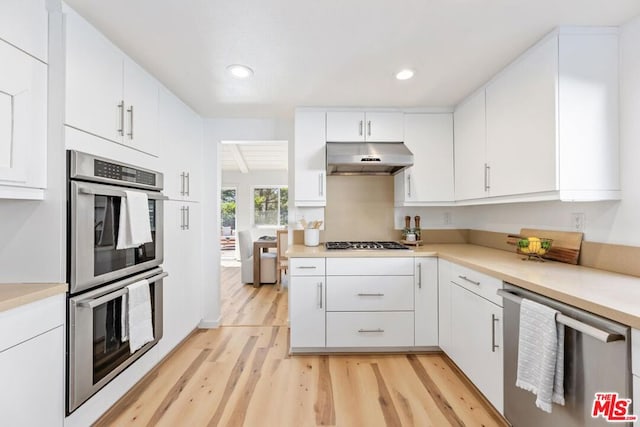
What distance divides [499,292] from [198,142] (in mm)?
2883

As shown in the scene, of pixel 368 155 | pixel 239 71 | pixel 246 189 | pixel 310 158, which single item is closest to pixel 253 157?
pixel 246 189

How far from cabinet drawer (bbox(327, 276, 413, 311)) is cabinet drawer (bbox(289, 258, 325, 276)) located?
0.11 meters

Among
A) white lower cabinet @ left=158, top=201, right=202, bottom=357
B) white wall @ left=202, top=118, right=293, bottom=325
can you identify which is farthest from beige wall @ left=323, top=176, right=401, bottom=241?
white lower cabinet @ left=158, top=201, right=202, bottom=357

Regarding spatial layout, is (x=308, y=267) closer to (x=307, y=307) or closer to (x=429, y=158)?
(x=307, y=307)

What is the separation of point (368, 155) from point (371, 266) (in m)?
0.94

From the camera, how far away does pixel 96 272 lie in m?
1.59

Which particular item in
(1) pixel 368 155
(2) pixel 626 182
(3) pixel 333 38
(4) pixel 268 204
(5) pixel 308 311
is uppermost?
(3) pixel 333 38

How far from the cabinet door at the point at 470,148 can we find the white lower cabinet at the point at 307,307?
1.39m

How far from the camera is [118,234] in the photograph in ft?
5.64

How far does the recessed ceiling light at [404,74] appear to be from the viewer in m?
2.10

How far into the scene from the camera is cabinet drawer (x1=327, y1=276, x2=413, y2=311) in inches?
96.3

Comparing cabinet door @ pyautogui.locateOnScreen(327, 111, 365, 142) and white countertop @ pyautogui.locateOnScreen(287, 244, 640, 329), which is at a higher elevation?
cabinet door @ pyautogui.locateOnScreen(327, 111, 365, 142)

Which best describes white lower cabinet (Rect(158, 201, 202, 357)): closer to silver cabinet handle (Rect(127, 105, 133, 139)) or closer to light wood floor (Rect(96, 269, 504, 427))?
light wood floor (Rect(96, 269, 504, 427))

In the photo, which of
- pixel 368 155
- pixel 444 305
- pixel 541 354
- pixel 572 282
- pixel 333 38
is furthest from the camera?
pixel 368 155
